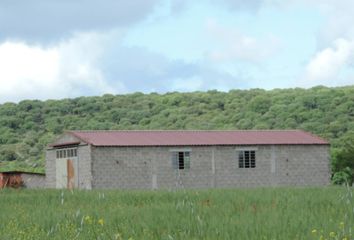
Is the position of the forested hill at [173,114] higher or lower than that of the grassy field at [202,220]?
higher

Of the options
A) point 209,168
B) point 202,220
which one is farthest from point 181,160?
point 202,220

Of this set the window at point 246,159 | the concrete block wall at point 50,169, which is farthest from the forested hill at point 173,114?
the window at point 246,159

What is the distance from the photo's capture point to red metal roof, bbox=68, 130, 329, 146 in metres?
50.0

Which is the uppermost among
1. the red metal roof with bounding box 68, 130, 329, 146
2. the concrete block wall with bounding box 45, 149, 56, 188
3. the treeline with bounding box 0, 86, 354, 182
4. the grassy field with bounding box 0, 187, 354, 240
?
the treeline with bounding box 0, 86, 354, 182

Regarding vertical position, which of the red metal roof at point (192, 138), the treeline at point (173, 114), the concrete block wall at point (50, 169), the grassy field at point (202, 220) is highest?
the treeline at point (173, 114)

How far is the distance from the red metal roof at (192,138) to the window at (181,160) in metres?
0.58

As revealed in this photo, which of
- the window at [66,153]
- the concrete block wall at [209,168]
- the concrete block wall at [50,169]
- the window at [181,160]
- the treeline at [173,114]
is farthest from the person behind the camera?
the treeline at [173,114]

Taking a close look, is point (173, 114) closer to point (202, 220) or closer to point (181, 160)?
point (181, 160)

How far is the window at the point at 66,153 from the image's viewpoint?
51625 mm

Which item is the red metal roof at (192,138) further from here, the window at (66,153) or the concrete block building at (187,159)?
the window at (66,153)

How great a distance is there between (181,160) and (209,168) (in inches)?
69.3

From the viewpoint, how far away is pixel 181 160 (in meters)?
50.2

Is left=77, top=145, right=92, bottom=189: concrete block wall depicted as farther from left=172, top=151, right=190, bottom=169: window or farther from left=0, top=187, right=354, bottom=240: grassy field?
left=0, top=187, right=354, bottom=240: grassy field

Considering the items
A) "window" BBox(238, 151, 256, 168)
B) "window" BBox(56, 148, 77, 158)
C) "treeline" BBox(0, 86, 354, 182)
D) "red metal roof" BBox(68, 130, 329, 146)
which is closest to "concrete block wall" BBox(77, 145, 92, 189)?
"red metal roof" BBox(68, 130, 329, 146)
